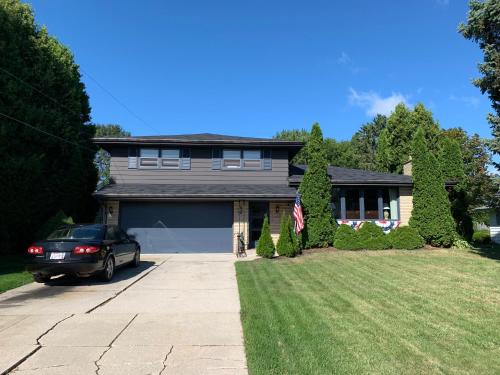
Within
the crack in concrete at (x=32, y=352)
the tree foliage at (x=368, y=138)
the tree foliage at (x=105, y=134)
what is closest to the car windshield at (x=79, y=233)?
the crack in concrete at (x=32, y=352)

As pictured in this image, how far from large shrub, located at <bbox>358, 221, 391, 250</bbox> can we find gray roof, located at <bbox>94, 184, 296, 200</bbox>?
Result: 3406 mm

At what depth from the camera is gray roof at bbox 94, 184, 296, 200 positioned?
1573 centimetres

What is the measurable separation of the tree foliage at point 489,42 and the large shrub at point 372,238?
5251 mm

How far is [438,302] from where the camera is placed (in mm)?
Answer: 6852

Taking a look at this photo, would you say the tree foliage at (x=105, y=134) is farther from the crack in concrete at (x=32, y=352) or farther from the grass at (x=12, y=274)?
the crack in concrete at (x=32, y=352)

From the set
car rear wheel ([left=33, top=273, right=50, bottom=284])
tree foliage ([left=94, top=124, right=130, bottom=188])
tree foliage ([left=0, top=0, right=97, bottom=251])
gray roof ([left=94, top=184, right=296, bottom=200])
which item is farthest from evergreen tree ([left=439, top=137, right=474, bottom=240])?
tree foliage ([left=94, top=124, right=130, bottom=188])

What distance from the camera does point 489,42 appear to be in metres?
12.3

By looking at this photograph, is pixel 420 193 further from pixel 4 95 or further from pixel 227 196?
pixel 4 95

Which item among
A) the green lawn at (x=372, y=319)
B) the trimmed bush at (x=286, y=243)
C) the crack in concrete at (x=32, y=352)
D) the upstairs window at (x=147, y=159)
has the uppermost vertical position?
the upstairs window at (x=147, y=159)

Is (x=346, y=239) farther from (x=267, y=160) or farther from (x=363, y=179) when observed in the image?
(x=267, y=160)

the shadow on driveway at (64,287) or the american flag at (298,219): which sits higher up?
the american flag at (298,219)

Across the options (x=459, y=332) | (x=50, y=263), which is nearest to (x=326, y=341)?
(x=459, y=332)

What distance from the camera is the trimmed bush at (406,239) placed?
15.6 meters

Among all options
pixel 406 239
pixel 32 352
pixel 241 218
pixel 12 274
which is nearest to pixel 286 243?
pixel 241 218
